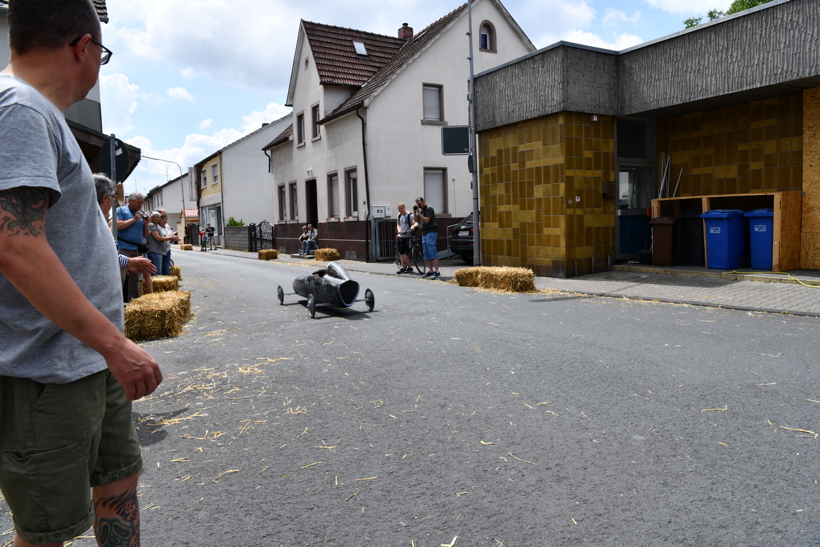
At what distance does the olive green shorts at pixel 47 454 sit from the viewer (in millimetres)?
1650

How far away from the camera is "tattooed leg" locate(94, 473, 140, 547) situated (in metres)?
1.96

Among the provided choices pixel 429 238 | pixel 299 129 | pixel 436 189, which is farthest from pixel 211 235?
pixel 429 238

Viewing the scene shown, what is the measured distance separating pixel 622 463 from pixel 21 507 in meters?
2.86

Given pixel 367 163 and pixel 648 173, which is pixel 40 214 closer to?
pixel 648 173

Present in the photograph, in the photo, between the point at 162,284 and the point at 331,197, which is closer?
the point at 162,284

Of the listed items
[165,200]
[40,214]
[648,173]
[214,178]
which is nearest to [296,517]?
[40,214]

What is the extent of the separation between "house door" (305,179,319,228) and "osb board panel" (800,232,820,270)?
69.0 ft

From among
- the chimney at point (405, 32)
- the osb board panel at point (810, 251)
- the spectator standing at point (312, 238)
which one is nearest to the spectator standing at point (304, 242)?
the spectator standing at point (312, 238)

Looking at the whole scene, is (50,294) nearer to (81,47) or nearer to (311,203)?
(81,47)

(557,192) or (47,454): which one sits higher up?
(557,192)

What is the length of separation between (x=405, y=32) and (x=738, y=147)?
2076 centimetres

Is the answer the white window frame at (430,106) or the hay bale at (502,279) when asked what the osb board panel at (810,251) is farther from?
the white window frame at (430,106)

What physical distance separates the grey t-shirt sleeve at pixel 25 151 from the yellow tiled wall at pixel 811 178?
1302cm

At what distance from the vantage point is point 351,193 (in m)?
24.9
